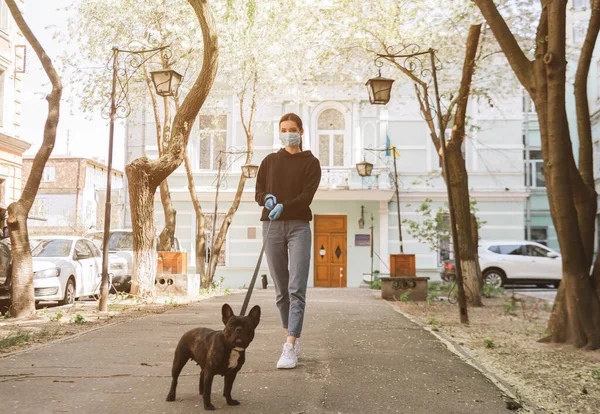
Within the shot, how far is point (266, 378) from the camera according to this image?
17.9ft

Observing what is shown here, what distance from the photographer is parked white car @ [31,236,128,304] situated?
547 inches

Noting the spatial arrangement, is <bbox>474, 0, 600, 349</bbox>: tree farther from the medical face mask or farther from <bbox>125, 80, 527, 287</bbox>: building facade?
<bbox>125, 80, 527, 287</bbox>: building facade

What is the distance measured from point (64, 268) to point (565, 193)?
1047 cm

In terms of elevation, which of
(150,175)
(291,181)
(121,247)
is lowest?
(121,247)

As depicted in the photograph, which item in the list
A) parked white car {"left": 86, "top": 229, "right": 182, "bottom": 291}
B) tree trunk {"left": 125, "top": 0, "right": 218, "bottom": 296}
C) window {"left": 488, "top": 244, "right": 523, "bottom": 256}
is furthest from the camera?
window {"left": 488, "top": 244, "right": 523, "bottom": 256}

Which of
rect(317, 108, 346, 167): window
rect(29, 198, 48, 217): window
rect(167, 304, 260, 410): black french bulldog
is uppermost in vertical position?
rect(317, 108, 346, 167): window

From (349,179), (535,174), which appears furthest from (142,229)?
(535,174)

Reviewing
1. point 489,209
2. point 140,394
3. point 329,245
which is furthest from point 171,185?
point 140,394

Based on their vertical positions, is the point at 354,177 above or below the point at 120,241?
above

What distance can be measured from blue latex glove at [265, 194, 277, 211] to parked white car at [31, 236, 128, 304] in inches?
364

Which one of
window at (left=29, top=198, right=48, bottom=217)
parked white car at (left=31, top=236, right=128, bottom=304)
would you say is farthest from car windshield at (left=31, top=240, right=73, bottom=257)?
window at (left=29, top=198, right=48, bottom=217)

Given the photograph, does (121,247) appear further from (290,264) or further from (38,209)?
(38,209)

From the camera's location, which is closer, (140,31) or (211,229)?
(140,31)

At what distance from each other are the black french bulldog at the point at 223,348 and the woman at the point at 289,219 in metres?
1.43
